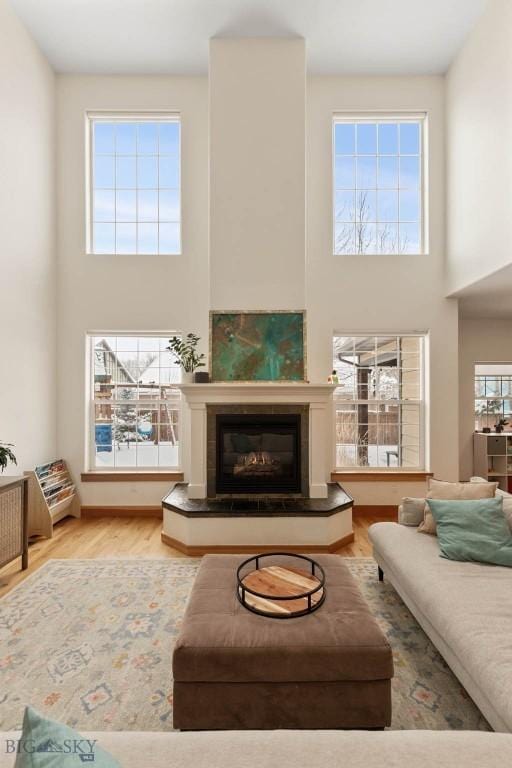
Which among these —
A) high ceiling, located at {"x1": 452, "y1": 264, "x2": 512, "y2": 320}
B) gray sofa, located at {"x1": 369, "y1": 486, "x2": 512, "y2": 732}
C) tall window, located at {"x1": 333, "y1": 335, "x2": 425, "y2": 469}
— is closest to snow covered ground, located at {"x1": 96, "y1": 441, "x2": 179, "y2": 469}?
tall window, located at {"x1": 333, "y1": 335, "x2": 425, "y2": 469}

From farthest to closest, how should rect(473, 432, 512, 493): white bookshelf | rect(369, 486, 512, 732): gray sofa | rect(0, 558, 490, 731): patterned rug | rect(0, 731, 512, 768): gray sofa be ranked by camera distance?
rect(473, 432, 512, 493): white bookshelf → rect(0, 558, 490, 731): patterned rug → rect(369, 486, 512, 732): gray sofa → rect(0, 731, 512, 768): gray sofa

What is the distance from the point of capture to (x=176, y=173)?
486 cm

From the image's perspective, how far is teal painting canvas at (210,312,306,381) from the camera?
163 inches

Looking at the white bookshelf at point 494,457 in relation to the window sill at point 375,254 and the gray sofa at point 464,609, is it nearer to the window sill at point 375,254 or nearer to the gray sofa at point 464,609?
the window sill at point 375,254

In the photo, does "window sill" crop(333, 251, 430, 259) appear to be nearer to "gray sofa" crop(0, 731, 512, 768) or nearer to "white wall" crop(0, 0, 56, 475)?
"white wall" crop(0, 0, 56, 475)

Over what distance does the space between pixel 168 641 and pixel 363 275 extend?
401cm

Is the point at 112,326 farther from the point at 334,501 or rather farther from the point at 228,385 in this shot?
the point at 334,501

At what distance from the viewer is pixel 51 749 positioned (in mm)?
856

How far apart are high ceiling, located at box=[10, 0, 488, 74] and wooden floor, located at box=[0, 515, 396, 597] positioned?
5033 mm

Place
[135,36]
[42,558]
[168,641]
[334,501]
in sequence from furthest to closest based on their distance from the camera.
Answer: [135,36] → [334,501] → [42,558] → [168,641]

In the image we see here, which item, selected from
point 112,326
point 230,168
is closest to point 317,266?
point 230,168

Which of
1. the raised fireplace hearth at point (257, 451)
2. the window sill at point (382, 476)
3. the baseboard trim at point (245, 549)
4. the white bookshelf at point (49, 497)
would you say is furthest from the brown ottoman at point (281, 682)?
the window sill at point (382, 476)

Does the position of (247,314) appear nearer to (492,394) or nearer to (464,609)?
(464,609)

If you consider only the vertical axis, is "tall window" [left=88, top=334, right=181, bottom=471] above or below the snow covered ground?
above
